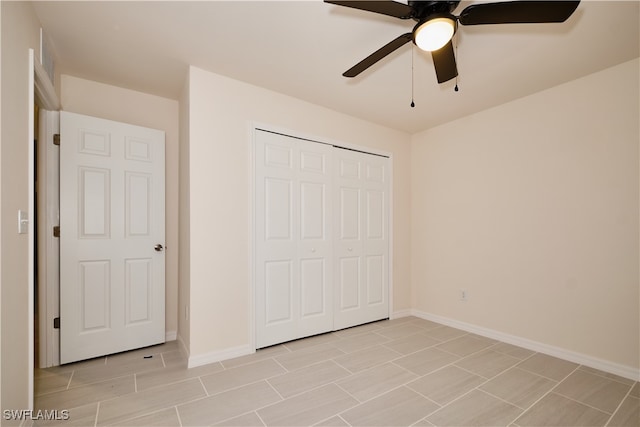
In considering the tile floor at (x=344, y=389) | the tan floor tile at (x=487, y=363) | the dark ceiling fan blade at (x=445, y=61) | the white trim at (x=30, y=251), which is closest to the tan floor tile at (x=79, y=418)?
the tile floor at (x=344, y=389)

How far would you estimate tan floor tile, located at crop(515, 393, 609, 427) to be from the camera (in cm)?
182

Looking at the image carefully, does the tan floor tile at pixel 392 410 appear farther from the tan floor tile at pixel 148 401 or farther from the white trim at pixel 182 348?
the white trim at pixel 182 348

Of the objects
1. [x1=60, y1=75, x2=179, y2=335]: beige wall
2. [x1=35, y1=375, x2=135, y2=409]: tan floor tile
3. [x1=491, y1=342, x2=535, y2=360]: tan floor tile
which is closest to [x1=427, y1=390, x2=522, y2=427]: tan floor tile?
[x1=491, y1=342, x2=535, y2=360]: tan floor tile

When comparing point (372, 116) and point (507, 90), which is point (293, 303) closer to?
point (372, 116)

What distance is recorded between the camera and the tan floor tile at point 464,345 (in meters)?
2.88

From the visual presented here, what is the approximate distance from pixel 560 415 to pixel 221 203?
2.94 meters

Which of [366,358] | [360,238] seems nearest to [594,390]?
[366,358]

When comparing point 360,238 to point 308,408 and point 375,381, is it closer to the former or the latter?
point 375,381

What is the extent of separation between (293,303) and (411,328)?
1.53 metres

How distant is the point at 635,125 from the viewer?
2.39 meters

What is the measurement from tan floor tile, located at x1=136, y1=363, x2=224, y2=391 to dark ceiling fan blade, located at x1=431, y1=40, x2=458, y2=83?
9.48ft

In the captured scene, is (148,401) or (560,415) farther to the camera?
(148,401)

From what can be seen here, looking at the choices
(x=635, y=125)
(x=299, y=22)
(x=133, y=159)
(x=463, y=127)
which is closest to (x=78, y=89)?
(x=133, y=159)

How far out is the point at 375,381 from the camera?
2.30 meters
